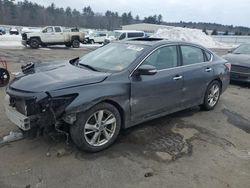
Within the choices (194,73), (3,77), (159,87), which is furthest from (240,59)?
(3,77)

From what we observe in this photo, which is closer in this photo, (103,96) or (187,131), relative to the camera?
(103,96)

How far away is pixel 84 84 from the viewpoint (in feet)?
12.8

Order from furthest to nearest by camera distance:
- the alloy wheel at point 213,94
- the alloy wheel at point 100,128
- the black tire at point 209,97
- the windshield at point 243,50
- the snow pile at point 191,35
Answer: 1. the snow pile at point 191,35
2. the windshield at point 243,50
3. the alloy wheel at point 213,94
4. the black tire at point 209,97
5. the alloy wheel at point 100,128

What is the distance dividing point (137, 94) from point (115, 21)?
10814 cm

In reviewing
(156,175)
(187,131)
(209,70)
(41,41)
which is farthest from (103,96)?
(41,41)

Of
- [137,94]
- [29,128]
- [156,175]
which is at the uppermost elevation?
[137,94]

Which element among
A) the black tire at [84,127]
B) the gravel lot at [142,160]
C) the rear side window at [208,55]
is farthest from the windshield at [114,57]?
the rear side window at [208,55]

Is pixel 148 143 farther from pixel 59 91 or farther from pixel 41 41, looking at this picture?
pixel 41 41

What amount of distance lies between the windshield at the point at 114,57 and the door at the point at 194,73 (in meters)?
1.08

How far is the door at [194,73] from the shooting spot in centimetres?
539

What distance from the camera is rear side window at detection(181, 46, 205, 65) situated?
5453mm

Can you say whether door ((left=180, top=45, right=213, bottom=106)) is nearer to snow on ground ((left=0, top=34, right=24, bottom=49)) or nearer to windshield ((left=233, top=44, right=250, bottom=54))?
windshield ((left=233, top=44, right=250, bottom=54))

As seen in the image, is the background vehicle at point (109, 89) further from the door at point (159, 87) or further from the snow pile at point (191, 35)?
the snow pile at point (191, 35)

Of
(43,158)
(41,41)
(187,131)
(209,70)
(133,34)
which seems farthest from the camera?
(133,34)
